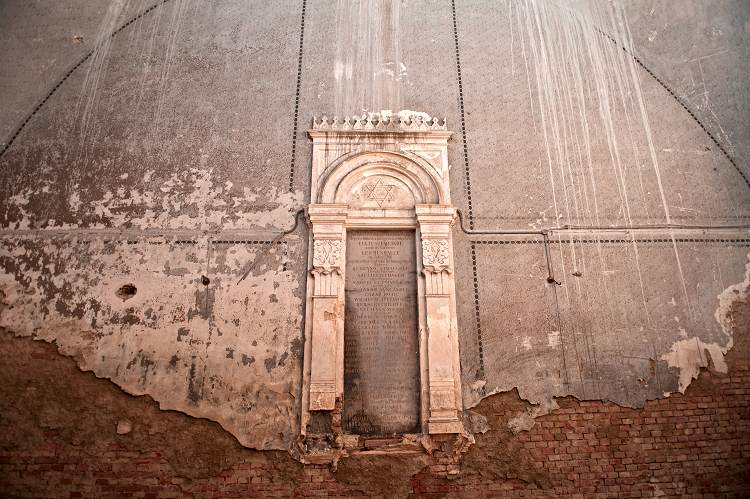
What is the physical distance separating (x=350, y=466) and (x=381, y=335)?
1.18m

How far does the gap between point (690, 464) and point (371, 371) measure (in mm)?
2943

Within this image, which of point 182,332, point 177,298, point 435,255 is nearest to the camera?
point 182,332

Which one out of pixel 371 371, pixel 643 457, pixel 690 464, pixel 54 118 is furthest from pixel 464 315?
pixel 54 118

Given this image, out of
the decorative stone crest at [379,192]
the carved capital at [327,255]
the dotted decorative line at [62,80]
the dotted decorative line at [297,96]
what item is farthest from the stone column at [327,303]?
the dotted decorative line at [62,80]

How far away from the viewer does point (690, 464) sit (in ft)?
14.6

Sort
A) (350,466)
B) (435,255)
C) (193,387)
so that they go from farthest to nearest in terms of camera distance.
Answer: (435,255) → (193,387) → (350,466)

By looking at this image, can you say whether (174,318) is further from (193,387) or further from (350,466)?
(350,466)

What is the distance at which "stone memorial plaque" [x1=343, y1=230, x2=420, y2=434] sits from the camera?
15.1 ft

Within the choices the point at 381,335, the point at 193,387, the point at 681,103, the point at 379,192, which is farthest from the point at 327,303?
the point at 681,103

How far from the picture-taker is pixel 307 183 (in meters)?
5.27

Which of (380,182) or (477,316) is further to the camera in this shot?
(380,182)

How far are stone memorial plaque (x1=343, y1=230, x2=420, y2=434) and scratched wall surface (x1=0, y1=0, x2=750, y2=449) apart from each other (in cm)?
50

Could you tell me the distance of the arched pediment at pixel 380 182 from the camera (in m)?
5.21

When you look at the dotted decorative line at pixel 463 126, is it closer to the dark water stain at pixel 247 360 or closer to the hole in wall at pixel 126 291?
the dark water stain at pixel 247 360
